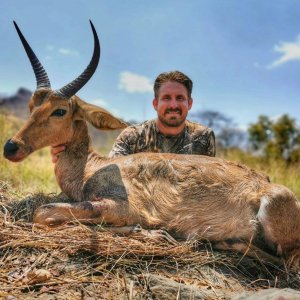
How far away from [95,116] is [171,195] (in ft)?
4.70

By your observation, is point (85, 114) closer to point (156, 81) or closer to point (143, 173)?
point (143, 173)

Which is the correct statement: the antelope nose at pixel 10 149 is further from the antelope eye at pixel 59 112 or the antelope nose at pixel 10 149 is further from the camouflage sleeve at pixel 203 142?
the camouflage sleeve at pixel 203 142

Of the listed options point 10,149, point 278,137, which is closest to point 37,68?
point 10,149

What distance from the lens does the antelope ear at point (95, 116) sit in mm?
5688

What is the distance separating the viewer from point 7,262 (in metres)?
4.28

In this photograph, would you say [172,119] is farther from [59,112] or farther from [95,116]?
[59,112]

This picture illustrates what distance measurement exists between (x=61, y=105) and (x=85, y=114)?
0.34 m

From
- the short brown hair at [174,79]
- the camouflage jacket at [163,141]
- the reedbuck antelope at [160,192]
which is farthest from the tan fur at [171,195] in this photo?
the short brown hair at [174,79]

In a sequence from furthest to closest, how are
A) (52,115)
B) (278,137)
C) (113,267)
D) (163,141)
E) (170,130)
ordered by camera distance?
(278,137), (163,141), (170,130), (52,115), (113,267)

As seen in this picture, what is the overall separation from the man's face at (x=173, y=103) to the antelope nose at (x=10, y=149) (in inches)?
98.7

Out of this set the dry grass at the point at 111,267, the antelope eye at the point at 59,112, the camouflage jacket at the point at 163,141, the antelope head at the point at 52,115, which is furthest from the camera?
the camouflage jacket at the point at 163,141

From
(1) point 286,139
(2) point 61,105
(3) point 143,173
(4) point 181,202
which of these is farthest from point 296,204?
(1) point 286,139

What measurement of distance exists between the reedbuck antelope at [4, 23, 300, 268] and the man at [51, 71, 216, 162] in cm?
126

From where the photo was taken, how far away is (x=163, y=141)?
720 cm
